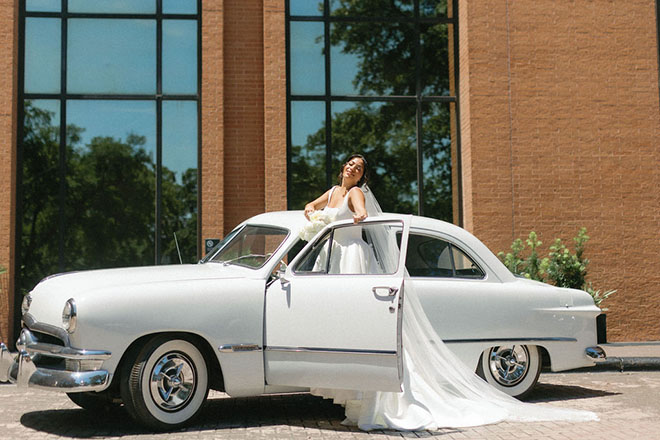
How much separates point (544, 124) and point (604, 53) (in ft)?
5.50

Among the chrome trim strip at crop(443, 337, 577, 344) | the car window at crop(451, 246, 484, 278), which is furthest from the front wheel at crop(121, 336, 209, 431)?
the car window at crop(451, 246, 484, 278)

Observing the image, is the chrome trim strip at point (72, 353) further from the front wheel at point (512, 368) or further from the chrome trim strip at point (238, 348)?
the front wheel at point (512, 368)

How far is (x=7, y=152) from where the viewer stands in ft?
39.2

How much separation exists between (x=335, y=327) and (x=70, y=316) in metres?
2.00

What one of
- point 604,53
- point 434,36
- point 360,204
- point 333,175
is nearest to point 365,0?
point 434,36

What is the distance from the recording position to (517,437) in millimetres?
5719

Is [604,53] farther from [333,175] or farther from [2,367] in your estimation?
[2,367]

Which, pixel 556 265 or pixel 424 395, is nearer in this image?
pixel 424 395

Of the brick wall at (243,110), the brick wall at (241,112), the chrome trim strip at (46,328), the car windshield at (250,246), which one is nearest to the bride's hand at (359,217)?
the car windshield at (250,246)

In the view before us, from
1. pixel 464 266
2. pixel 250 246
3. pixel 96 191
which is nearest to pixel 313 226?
pixel 250 246

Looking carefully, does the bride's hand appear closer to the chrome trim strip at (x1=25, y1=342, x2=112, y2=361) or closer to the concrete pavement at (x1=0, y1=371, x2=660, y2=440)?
the concrete pavement at (x1=0, y1=371, x2=660, y2=440)

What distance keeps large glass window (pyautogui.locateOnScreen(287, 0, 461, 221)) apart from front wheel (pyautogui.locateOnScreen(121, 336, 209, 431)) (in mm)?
6957

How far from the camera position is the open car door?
5781 mm

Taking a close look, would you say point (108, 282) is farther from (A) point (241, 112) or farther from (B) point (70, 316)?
(A) point (241, 112)
